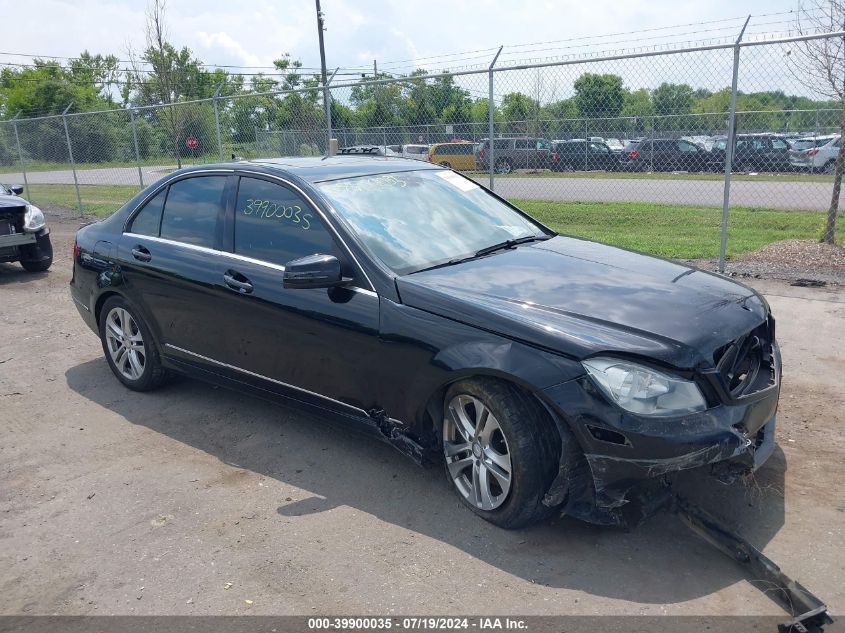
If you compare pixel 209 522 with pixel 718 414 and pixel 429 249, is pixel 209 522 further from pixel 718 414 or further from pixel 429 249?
pixel 718 414

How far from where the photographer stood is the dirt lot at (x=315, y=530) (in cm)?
Result: 322

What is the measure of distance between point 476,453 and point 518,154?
9.48m

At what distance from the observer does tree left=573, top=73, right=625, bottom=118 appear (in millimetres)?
9859

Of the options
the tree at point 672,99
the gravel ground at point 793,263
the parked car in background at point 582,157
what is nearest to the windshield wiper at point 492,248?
the gravel ground at point 793,263

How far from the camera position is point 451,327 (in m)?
3.72

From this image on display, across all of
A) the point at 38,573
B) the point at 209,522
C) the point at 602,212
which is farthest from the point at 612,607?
the point at 602,212

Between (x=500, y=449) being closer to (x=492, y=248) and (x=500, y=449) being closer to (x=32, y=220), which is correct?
(x=492, y=248)

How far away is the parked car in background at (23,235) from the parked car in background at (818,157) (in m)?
10.2

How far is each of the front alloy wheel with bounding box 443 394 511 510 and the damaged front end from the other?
0.27 m

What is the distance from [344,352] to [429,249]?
2.49ft

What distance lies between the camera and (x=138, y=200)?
566cm

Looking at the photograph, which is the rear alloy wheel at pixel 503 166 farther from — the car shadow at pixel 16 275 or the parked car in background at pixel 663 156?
the car shadow at pixel 16 275

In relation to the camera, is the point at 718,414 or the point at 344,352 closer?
the point at 718,414

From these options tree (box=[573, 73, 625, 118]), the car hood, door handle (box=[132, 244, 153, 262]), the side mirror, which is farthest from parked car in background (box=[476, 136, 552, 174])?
the side mirror
